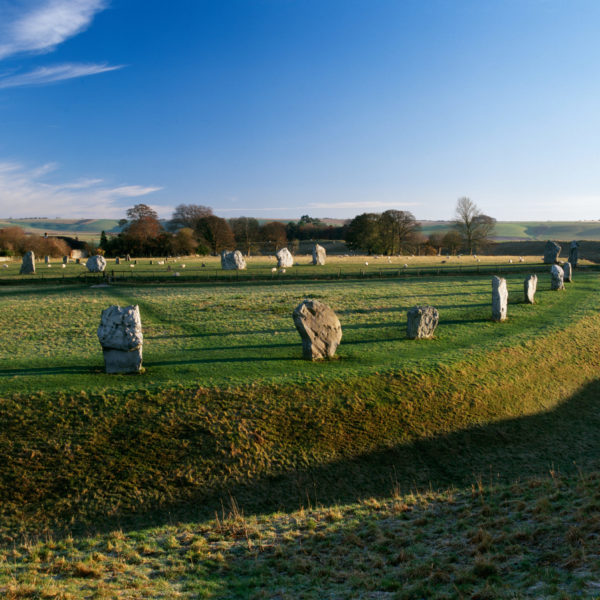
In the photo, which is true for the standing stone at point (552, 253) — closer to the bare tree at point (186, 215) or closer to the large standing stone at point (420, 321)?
the large standing stone at point (420, 321)

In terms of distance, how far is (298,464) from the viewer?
13898mm

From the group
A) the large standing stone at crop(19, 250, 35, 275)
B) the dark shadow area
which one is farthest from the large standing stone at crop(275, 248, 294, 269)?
the dark shadow area

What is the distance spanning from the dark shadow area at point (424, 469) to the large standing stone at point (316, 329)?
554 centimetres

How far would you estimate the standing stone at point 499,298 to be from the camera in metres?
26.6

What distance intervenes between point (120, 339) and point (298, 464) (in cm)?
777

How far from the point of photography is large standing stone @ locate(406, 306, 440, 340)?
2292 centimetres

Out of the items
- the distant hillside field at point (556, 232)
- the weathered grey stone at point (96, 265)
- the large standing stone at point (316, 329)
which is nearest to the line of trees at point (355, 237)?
the weathered grey stone at point (96, 265)

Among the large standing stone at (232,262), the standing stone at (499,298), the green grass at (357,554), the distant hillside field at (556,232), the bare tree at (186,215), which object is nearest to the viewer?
the green grass at (357,554)

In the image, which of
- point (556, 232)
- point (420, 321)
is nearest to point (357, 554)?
point (420, 321)

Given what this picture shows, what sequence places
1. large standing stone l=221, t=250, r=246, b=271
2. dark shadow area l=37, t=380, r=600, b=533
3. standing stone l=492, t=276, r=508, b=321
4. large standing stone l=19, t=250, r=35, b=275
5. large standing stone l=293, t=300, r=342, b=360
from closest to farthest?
dark shadow area l=37, t=380, r=600, b=533 → large standing stone l=293, t=300, r=342, b=360 → standing stone l=492, t=276, r=508, b=321 → large standing stone l=19, t=250, r=35, b=275 → large standing stone l=221, t=250, r=246, b=271

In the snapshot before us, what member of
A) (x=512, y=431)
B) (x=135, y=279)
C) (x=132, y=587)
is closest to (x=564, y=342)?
(x=512, y=431)

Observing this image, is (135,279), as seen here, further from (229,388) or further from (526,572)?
(526,572)

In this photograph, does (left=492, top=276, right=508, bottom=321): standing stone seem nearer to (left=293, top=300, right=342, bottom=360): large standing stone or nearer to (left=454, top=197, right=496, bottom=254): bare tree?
(left=293, top=300, right=342, bottom=360): large standing stone

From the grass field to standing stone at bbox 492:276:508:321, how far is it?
5.85 ft
